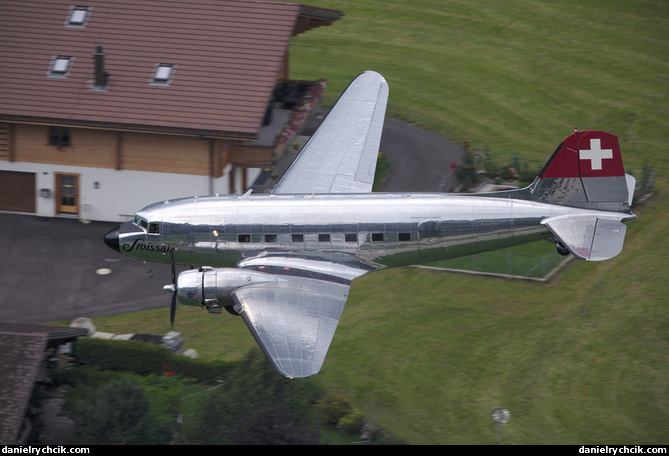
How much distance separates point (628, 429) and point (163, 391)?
58.5ft

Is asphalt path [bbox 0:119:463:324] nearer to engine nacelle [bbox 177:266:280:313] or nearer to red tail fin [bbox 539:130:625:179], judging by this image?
engine nacelle [bbox 177:266:280:313]

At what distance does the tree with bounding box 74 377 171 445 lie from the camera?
1168 inches

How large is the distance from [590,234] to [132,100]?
24850 mm

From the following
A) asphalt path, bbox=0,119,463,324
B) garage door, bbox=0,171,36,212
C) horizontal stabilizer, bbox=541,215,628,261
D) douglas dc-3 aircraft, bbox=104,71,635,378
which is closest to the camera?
horizontal stabilizer, bbox=541,215,628,261

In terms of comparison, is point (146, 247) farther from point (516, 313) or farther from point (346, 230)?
point (516, 313)

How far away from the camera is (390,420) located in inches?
1329

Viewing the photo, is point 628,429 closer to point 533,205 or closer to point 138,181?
point 533,205

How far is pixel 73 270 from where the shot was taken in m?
44.4

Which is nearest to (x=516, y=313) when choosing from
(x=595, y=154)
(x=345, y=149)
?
(x=595, y=154)

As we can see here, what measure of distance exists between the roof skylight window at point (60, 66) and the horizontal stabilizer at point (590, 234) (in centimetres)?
2713

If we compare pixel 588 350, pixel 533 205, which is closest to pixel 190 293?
pixel 533 205

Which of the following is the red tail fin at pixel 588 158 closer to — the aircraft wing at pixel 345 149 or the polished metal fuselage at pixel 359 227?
the polished metal fuselage at pixel 359 227

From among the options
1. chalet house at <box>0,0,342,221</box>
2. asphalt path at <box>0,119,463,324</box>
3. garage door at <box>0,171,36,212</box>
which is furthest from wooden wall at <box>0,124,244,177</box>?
asphalt path at <box>0,119,463,324</box>

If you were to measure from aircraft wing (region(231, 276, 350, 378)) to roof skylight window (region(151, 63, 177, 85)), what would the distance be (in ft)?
56.4
